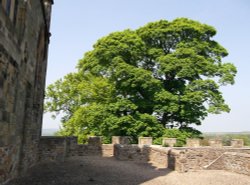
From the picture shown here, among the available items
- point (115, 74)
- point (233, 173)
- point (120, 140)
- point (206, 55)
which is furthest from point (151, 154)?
point (206, 55)

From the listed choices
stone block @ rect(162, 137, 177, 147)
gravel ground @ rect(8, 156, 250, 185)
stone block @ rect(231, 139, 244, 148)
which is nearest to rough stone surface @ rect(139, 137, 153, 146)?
stone block @ rect(162, 137, 177, 147)

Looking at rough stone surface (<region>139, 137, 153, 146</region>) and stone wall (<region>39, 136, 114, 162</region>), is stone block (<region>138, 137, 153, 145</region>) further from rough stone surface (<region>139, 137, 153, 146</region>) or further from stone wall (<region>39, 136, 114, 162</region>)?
stone wall (<region>39, 136, 114, 162</region>)

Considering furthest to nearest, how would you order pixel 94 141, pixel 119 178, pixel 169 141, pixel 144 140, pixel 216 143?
→ 1. pixel 216 143
2. pixel 169 141
3. pixel 144 140
4. pixel 94 141
5. pixel 119 178

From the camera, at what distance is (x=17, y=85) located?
807 centimetres

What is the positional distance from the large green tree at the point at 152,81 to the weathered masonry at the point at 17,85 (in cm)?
1099

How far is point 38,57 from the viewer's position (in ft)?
41.1

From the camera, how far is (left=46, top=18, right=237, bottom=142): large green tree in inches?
897

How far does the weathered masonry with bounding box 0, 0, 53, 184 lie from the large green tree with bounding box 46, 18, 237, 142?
1099 centimetres

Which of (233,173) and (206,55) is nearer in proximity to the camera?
(233,173)

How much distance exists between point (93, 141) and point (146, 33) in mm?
11576

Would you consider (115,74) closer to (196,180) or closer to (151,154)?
(151,154)

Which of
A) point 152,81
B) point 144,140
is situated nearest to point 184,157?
point 144,140

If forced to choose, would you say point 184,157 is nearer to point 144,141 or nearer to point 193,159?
point 193,159

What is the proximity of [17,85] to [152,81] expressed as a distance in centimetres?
1563
